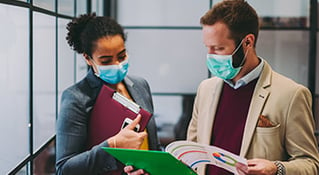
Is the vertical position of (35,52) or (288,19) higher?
(288,19)

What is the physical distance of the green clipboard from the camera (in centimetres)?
143

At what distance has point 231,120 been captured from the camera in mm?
1687

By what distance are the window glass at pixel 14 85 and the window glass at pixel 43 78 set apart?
0.42ft

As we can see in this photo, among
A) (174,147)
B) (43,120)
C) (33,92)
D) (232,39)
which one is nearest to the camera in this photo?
(174,147)

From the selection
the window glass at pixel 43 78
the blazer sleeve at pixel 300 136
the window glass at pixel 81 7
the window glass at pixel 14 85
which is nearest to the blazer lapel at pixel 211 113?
the blazer sleeve at pixel 300 136

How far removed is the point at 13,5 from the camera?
184 centimetres

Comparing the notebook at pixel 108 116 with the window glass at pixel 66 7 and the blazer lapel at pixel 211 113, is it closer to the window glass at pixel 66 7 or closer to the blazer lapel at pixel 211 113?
the blazer lapel at pixel 211 113

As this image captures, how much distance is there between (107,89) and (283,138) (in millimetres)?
708

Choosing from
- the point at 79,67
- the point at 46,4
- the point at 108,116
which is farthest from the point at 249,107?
the point at 79,67

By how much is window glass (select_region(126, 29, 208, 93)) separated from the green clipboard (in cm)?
220

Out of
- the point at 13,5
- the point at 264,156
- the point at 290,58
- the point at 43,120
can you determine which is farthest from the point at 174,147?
the point at 290,58

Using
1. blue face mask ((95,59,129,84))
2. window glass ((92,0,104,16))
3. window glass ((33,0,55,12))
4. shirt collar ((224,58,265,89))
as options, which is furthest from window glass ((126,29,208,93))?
shirt collar ((224,58,265,89))

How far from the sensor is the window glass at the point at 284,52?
3615 mm

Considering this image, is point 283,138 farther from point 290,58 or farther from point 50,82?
point 290,58
